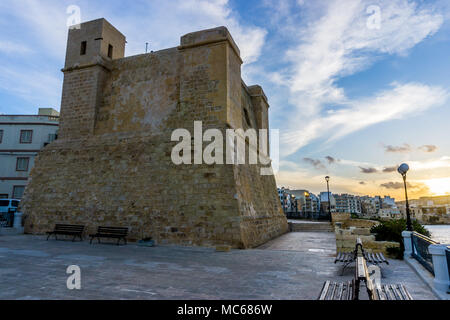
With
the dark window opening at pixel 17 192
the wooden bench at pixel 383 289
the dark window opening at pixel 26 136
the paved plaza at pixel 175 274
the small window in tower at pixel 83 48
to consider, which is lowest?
the paved plaza at pixel 175 274

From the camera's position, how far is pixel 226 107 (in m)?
11.3

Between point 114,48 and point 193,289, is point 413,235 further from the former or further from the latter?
point 114,48

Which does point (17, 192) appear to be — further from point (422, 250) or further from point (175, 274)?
point (422, 250)

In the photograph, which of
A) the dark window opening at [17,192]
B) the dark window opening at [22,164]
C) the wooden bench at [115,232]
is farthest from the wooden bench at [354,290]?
the dark window opening at [22,164]

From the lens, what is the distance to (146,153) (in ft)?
38.9

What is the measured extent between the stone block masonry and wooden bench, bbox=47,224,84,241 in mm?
531

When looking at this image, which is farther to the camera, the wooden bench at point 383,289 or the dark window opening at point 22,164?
the dark window opening at point 22,164

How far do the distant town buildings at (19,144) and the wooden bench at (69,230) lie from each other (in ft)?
53.5

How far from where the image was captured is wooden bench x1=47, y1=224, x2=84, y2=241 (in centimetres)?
1080

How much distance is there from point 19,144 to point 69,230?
1865cm

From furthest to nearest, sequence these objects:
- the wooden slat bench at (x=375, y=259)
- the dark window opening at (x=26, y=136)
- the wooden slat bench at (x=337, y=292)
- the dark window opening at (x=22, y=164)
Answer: the dark window opening at (x=26, y=136) → the dark window opening at (x=22, y=164) → the wooden slat bench at (x=375, y=259) → the wooden slat bench at (x=337, y=292)

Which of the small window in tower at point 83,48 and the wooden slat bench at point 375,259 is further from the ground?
the small window in tower at point 83,48

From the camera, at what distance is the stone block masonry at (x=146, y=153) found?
10164 mm

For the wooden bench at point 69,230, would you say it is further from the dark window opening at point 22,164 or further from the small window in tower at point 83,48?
the dark window opening at point 22,164
